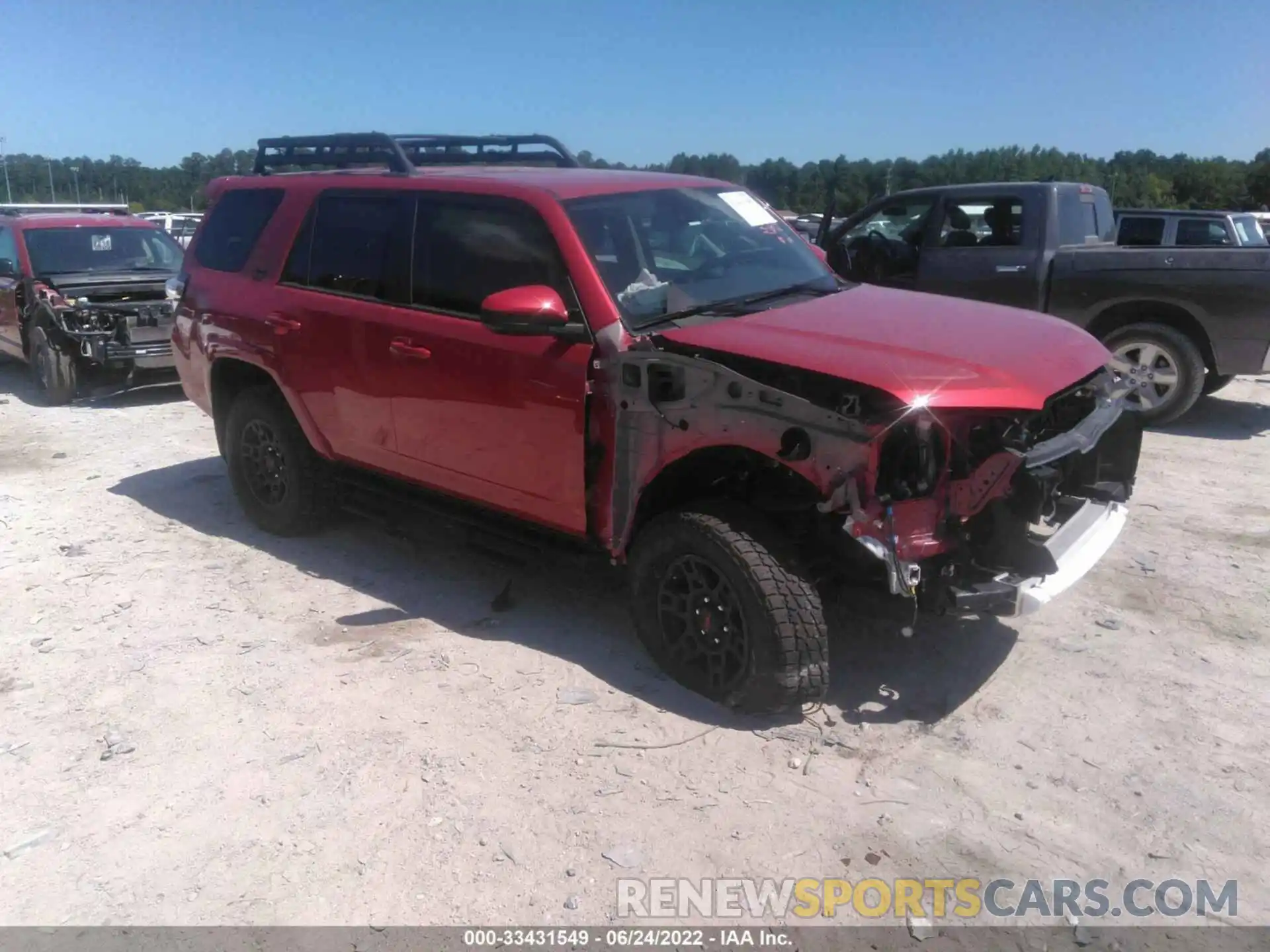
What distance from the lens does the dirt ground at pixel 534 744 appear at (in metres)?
3.01

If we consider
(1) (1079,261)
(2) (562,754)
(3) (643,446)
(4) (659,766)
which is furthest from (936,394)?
(1) (1079,261)

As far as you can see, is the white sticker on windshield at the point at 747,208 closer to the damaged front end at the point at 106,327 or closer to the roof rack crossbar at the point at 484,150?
the roof rack crossbar at the point at 484,150

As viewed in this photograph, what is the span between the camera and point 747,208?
492cm

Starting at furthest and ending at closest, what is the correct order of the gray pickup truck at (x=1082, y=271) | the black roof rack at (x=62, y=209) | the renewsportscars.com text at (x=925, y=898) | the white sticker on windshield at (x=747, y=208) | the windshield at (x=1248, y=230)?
the black roof rack at (x=62, y=209) < the windshield at (x=1248, y=230) < the gray pickup truck at (x=1082, y=271) < the white sticker on windshield at (x=747, y=208) < the renewsportscars.com text at (x=925, y=898)

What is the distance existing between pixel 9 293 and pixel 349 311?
23.9 feet

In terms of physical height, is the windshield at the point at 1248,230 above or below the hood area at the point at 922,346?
above

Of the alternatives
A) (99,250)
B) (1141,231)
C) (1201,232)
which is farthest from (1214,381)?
(99,250)

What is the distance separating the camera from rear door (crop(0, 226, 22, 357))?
10.1m

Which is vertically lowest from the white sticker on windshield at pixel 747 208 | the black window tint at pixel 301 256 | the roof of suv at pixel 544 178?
the black window tint at pixel 301 256

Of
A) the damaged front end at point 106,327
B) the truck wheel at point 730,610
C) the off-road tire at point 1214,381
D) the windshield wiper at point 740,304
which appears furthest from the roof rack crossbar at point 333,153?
the off-road tire at point 1214,381

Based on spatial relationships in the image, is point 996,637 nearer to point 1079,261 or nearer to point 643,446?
point 643,446

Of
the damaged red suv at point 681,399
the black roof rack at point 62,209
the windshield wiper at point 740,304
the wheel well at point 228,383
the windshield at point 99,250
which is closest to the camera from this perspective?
the damaged red suv at point 681,399

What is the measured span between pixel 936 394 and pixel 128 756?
121 inches

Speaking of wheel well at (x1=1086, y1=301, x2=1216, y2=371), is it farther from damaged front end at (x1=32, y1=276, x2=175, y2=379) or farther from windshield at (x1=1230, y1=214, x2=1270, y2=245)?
damaged front end at (x1=32, y1=276, x2=175, y2=379)
